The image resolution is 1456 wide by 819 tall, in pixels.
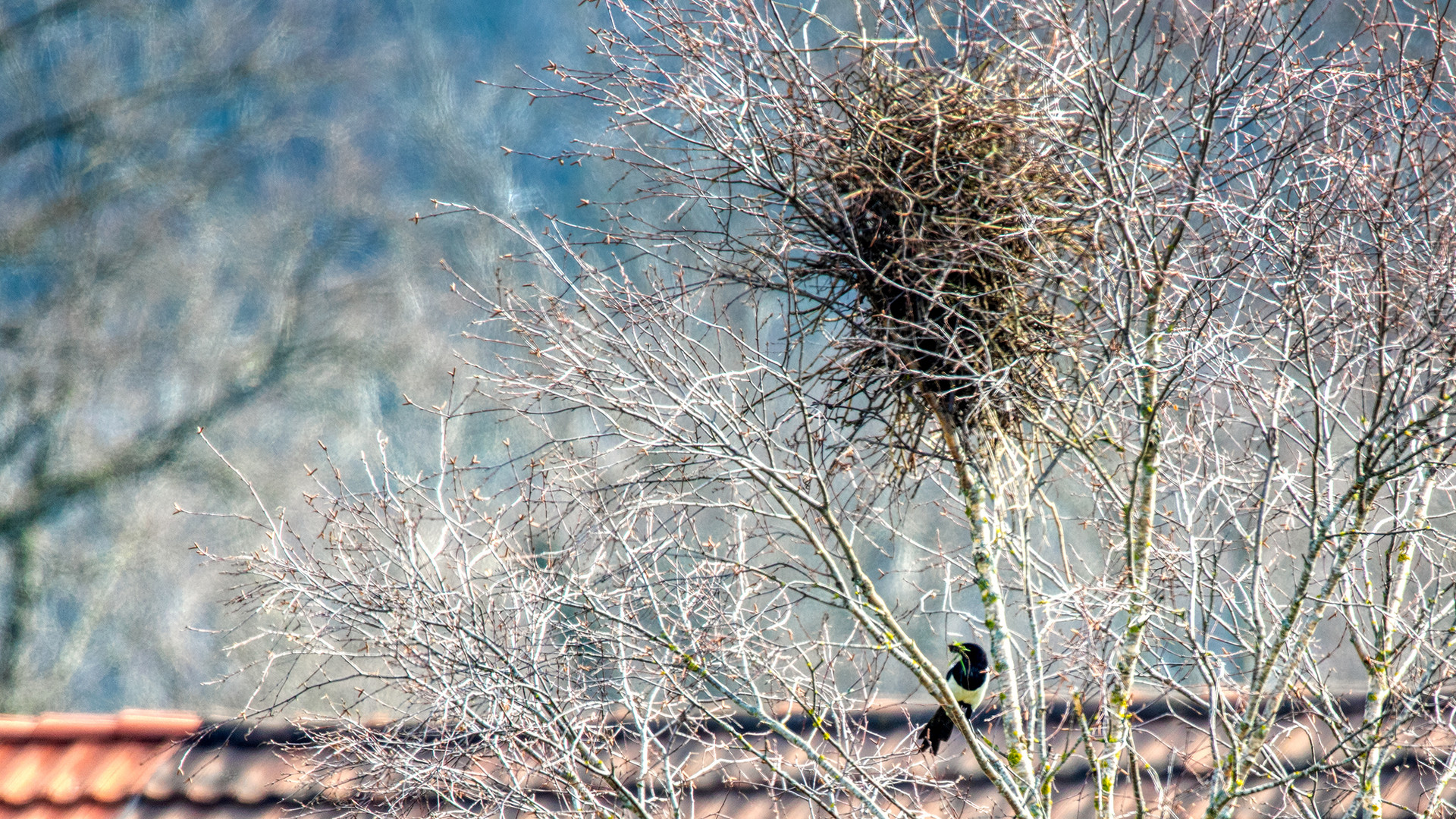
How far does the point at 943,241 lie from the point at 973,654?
3.73 ft

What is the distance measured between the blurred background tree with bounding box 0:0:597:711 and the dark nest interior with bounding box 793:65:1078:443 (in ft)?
30.6

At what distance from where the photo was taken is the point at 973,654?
10.1ft

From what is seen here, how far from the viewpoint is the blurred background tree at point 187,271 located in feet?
38.9

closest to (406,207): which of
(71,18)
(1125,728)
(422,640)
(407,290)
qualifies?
(407,290)

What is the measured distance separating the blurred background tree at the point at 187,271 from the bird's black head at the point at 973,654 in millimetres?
9397

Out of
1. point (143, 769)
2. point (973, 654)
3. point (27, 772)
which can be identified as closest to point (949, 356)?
point (973, 654)

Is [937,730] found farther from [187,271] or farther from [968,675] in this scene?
[187,271]

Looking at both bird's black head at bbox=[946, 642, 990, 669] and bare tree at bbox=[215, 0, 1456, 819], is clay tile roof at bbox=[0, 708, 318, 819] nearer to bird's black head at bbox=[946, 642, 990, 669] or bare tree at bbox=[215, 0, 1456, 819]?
bare tree at bbox=[215, 0, 1456, 819]

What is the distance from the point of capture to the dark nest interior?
267 centimetres

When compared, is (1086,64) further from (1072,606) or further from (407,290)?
(407,290)

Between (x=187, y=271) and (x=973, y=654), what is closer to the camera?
(x=973, y=654)

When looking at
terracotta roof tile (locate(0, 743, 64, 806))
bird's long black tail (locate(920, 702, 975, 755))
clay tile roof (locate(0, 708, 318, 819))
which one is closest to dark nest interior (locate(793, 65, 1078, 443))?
bird's long black tail (locate(920, 702, 975, 755))

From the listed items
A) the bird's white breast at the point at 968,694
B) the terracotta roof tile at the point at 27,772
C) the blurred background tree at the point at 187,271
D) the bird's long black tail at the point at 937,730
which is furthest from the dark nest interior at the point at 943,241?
the blurred background tree at the point at 187,271

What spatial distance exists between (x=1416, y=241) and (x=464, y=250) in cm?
1027
